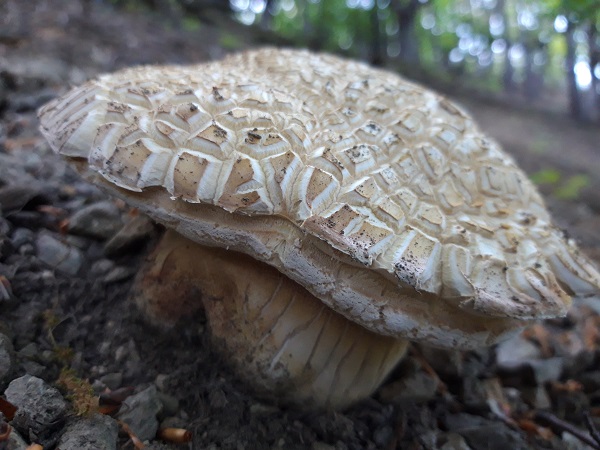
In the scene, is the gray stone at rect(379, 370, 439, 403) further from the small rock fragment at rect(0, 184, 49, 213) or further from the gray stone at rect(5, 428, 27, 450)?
the small rock fragment at rect(0, 184, 49, 213)

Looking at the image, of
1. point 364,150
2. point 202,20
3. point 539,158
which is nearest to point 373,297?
point 364,150

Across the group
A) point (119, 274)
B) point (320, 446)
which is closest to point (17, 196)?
point (119, 274)

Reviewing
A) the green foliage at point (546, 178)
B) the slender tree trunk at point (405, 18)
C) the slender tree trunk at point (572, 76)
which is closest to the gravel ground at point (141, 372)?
the green foliage at point (546, 178)

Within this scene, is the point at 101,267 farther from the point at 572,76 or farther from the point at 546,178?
the point at 572,76

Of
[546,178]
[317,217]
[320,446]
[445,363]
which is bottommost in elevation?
[546,178]

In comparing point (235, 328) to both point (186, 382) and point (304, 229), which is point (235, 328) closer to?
point (186, 382)

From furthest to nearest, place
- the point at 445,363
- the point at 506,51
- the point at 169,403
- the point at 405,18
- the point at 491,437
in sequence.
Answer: the point at 506,51 < the point at 405,18 < the point at 445,363 < the point at 491,437 < the point at 169,403

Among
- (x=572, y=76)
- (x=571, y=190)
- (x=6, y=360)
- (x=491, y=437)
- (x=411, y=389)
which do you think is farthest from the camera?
(x=572, y=76)
